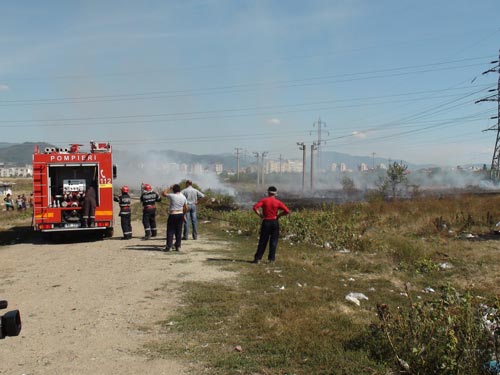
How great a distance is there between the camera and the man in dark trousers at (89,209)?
13.3 meters

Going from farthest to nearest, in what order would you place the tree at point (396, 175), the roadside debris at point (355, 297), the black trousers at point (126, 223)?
the tree at point (396, 175) < the black trousers at point (126, 223) < the roadside debris at point (355, 297)

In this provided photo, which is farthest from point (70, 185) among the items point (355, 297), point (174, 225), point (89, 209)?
point (355, 297)

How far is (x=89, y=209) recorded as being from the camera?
13359 mm

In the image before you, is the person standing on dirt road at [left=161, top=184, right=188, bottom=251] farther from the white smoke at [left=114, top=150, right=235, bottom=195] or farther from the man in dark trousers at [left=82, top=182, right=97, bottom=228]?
the white smoke at [left=114, top=150, right=235, bottom=195]

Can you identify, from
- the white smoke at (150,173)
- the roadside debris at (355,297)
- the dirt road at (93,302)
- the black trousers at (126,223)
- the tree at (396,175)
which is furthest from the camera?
the tree at (396,175)

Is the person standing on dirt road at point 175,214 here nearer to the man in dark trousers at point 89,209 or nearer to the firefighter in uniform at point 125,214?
the firefighter in uniform at point 125,214

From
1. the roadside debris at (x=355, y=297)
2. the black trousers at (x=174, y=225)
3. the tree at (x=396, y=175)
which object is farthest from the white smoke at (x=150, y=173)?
the roadside debris at (x=355, y=297)

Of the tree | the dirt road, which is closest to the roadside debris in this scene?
the dirt road

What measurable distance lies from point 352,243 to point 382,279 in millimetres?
3689

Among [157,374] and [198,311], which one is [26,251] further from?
[157,374]

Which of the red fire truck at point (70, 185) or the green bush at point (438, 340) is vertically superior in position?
the red fire truck at point (70, 185)

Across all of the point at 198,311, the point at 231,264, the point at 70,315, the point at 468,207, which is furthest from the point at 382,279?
the point at 468,207

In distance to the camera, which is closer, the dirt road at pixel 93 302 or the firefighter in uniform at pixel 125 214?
the dirt road at pixel 93 302

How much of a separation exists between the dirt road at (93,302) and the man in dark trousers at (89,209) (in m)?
1.08
